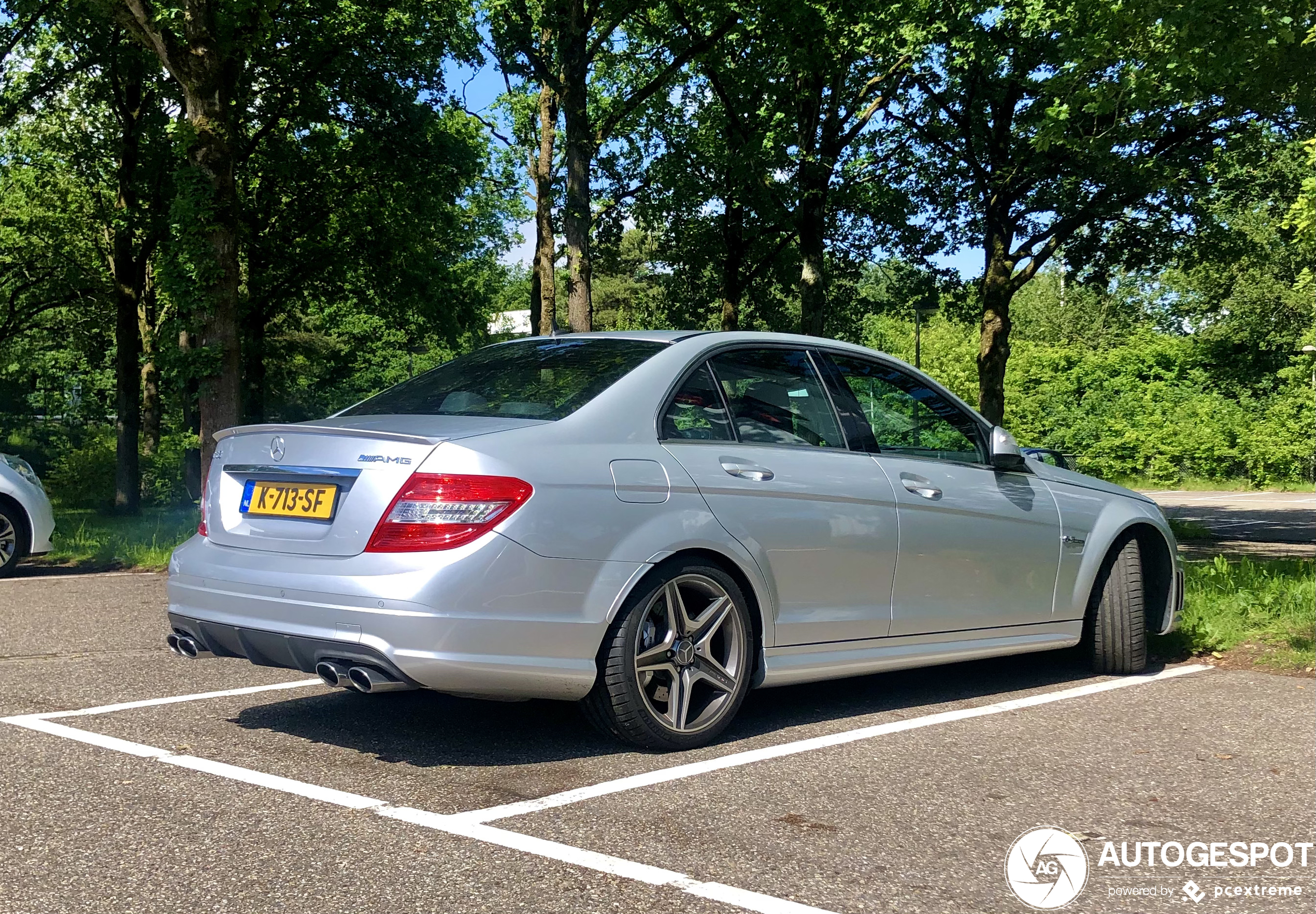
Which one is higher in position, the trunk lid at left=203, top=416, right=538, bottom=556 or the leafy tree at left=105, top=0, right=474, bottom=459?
the leafy tree at left=105, top=0, right=474, bottom=459

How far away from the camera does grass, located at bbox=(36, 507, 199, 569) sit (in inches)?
484

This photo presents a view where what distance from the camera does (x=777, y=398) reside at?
5262mm

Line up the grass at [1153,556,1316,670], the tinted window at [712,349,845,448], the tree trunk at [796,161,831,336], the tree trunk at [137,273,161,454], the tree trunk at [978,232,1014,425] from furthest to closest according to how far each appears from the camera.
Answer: the tree trunk at [137,273,161,454] < the tree trunk at [978,232,1014,425] < the tree trunk at [796,161,831,336] < the grass at [1153,556,1316,670] < the tinted window at [712,349,845,448]

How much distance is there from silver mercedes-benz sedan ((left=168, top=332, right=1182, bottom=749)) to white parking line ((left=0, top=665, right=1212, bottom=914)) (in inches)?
10.1

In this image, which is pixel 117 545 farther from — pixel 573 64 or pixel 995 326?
pixel 995 326

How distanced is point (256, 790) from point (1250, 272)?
40904 mm

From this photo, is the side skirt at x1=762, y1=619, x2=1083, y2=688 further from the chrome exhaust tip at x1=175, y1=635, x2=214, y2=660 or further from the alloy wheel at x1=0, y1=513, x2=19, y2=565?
the alloy wheel at x1=0, y1=513, x2=19, y2=565

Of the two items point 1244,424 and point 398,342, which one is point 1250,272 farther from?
point 398,342

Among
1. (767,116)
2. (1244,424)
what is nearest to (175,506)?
(767,116)

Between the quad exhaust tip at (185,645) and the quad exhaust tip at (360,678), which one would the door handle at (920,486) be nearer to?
the quad exhaust tip at (360,678)

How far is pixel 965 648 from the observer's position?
18.5ft

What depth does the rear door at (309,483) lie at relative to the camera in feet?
13.8

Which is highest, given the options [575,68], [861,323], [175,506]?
[575,68]

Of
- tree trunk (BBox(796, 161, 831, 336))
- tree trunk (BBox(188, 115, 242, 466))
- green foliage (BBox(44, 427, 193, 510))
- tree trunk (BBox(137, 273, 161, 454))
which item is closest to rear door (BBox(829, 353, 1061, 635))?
tree trunk (BBox(188, 115, 242, 466))
